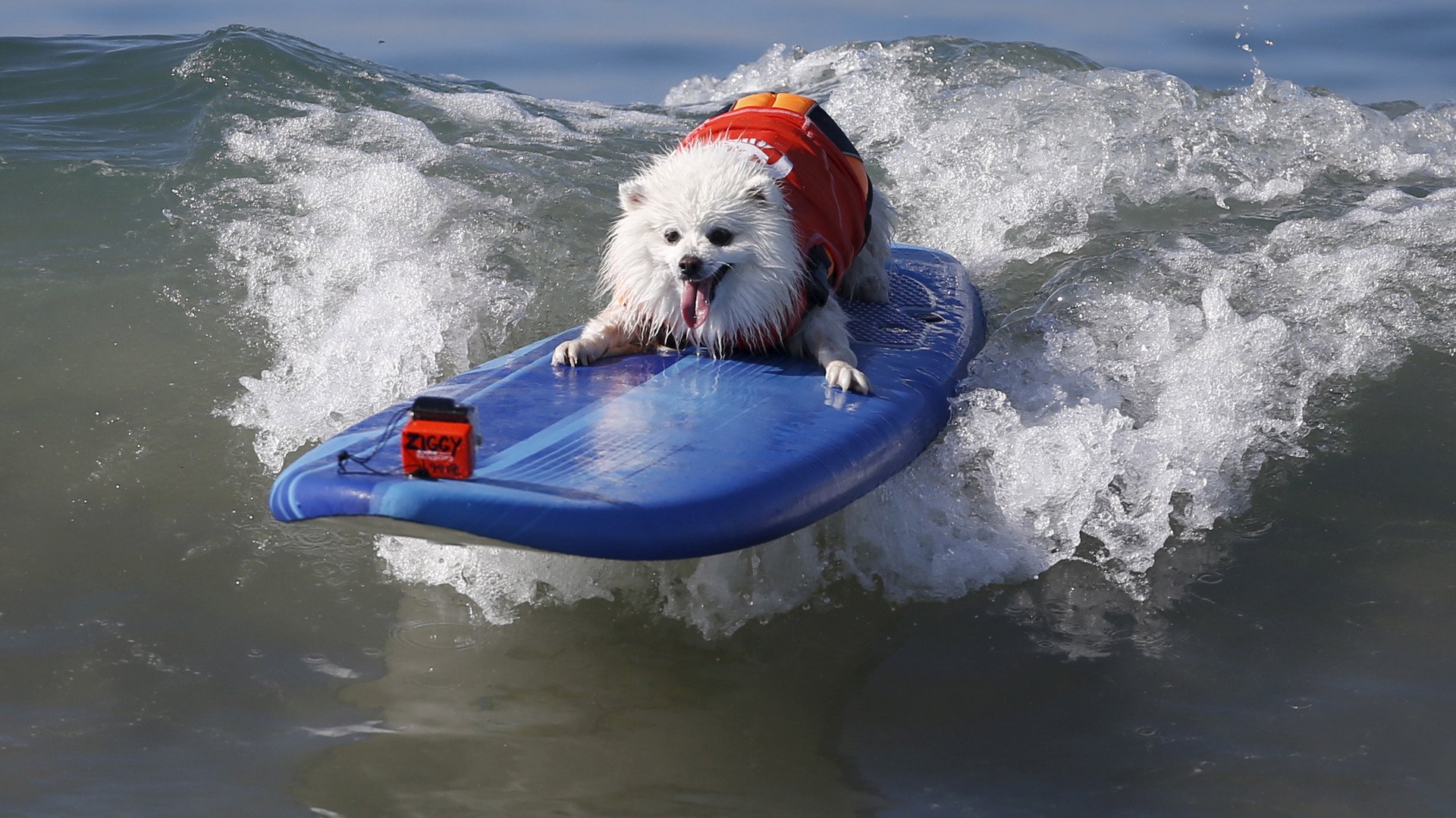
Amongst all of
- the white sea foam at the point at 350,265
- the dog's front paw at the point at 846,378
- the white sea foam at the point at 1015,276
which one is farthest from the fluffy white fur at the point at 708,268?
the white sea foam at the point at 350,265

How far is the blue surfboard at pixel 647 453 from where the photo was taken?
2846 mm

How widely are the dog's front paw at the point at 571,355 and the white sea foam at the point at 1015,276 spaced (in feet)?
2.27

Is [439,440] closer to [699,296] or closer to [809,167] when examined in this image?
[699,296]

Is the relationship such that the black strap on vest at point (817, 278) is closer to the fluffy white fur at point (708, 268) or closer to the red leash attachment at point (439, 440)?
the fluffy white fur at point (708, 268)

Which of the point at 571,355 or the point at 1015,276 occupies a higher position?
the point at 1015,276

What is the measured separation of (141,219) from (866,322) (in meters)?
3.65

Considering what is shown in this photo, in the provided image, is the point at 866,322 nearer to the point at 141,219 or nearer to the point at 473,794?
the point at 473,794

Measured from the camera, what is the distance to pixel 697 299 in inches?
151

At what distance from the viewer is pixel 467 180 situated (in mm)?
6668

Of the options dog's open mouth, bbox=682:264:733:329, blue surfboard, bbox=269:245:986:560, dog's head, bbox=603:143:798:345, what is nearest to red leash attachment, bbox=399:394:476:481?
blue surfboard, bbox=269:245:986:560

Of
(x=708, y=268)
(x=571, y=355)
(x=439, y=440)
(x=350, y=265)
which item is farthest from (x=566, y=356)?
(x=350, y=265)

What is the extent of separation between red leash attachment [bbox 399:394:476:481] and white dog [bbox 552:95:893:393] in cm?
100

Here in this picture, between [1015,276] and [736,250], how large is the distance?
2.52 meters

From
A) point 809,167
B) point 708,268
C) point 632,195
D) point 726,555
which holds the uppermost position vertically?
point 809,167
